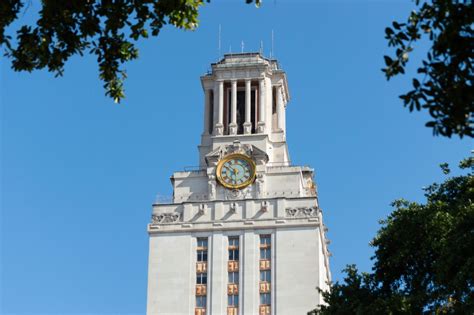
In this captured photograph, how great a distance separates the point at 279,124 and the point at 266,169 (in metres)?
7.05

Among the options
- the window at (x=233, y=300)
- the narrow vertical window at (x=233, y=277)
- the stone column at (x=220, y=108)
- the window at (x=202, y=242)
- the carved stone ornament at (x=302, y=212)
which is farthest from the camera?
the stone column at (x=220, y=108)

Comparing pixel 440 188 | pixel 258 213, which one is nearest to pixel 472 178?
pixel 440 188

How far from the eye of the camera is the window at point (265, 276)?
98688mm

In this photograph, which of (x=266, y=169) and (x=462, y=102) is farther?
(x=266, y=169)

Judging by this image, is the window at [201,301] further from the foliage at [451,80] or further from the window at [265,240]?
the foliage at [451,80]

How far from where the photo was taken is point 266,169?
103938 millimetres

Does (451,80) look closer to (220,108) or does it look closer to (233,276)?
(233,276)

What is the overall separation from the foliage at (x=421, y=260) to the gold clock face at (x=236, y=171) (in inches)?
1887

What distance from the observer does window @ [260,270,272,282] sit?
324 feet

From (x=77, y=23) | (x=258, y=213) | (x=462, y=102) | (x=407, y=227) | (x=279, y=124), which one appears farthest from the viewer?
(x=279, y=124)

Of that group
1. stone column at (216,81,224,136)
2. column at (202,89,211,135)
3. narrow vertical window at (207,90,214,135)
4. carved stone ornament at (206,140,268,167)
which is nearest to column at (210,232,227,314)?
carved stone ornament at (206,140,268,167)

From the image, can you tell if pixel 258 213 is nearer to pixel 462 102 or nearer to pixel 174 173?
pixel 174 173

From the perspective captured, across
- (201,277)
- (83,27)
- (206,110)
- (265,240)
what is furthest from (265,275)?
(83,27)

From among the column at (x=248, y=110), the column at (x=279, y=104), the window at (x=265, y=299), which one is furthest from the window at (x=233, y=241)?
the column at (x=279, y=104)
